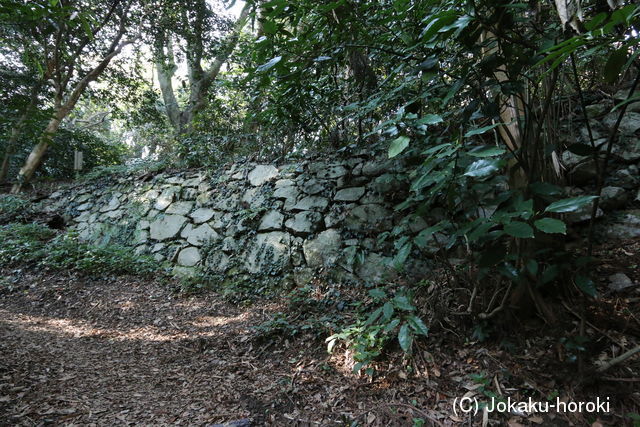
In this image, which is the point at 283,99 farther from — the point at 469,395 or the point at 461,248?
the point at 469,395

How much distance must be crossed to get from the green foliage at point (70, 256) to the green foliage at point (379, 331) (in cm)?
338

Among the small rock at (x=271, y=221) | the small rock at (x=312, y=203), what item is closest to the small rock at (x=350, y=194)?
the small rock at (x=312, y=203)

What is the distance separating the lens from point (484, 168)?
140 cm

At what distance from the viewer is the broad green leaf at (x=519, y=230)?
1.18 meters

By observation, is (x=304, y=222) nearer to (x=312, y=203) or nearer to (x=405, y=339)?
(x=312, y=203)

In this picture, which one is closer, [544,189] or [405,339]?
[544,189]

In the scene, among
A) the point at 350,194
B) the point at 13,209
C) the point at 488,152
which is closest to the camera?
the point at 488,152

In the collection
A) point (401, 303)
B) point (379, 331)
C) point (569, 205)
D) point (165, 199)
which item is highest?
point (165, 199)

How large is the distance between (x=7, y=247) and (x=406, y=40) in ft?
19.8

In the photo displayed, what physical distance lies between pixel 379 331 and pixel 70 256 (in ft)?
15.6

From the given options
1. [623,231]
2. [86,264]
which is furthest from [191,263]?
[623,231]

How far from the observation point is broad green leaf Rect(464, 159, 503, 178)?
1.37 metres

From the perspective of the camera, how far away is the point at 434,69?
1.53 meters

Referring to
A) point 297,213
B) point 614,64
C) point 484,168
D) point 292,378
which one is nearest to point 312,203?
point 297,213
